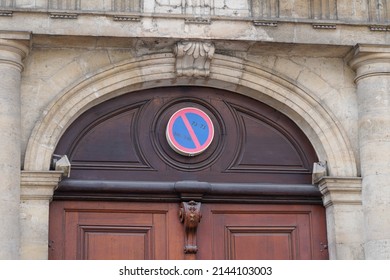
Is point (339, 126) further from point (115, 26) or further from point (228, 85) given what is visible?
point (115, 26)

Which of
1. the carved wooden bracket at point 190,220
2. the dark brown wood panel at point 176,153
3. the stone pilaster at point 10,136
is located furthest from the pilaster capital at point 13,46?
the carved wooden bracket at point 190,220

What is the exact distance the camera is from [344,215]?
12.4 m

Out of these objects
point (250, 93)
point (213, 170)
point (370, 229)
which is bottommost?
point (370, 229)

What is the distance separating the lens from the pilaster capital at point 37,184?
11945 mm

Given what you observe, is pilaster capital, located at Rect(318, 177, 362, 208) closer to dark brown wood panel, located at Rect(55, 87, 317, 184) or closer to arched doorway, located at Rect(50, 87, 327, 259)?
arched doorway, located at Rect(50, 87, 327, 259)

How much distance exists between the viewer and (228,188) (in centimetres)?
1254

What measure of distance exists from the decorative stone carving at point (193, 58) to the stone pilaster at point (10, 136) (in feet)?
5.37

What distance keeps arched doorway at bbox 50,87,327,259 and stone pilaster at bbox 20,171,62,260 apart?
26cm

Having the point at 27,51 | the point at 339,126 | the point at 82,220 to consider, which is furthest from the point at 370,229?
the point at 27,51

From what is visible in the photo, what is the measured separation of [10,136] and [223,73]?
8.02 ft

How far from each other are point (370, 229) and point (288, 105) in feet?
5.40

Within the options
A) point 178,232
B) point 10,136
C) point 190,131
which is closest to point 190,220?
point 178,232

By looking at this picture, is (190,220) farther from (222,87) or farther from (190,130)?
(222,87)

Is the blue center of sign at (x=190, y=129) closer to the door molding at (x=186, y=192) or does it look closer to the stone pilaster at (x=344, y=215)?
the door molding at (x=186, y=192)
